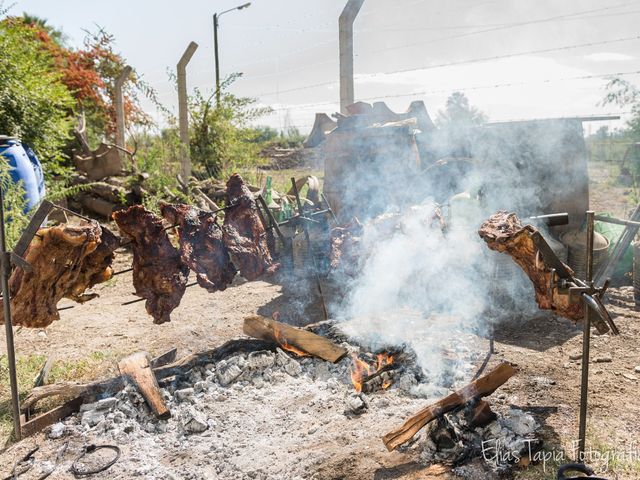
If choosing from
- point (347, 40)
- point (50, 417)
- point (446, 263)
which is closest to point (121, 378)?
point (50, 417)

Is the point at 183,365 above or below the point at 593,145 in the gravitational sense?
below

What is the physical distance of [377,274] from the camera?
5797mm

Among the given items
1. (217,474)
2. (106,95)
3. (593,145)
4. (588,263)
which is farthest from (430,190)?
(593,145)

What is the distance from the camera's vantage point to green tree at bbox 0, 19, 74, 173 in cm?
1108

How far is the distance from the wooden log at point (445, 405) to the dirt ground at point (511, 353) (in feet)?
0.42

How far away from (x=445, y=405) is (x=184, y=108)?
1110 cm

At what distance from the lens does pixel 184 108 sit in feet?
41.4

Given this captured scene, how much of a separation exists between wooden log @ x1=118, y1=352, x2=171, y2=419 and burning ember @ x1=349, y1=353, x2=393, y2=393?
1.70 metres

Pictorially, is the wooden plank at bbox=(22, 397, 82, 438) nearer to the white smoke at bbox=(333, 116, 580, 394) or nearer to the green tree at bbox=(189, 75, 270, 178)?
the white smoke at bbox=(333, 116, 580, 394)

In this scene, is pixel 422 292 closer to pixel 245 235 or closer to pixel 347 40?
pixel 245 235

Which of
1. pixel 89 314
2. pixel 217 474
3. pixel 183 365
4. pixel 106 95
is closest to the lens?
pixel 217 474

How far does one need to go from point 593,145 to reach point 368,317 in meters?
21.7

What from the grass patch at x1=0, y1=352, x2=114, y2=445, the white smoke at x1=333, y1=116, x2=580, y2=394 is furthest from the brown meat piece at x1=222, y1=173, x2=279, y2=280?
the grass patch at x1=0, y1=352, x2=114, y2=445

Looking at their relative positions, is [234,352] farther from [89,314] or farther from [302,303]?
[89,314]
